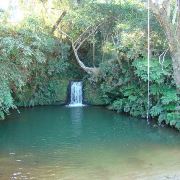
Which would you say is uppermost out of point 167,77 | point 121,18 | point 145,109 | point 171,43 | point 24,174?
point 121,18

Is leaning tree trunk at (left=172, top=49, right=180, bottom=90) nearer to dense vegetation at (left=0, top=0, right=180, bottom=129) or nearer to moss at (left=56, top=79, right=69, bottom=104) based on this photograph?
dense vegetation at (left=0, top=0, right=180, bottom=129)

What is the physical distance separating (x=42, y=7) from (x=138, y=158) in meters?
13.7

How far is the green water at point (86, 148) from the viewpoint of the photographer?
1128 cm

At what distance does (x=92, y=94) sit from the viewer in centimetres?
2430

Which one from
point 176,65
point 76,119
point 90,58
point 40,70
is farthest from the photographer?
point 90,58

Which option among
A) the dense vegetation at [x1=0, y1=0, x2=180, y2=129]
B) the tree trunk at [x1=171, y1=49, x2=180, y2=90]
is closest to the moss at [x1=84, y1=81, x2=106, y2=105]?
the dense vegetation at [x1=0, y1=0, x2=180, y2=129]

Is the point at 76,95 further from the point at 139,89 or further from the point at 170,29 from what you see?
the point at 170,29

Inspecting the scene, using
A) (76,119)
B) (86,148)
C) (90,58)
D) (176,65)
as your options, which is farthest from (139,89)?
(86,148)

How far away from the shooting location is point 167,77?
1755 cm

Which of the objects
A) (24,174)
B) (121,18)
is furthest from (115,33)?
(24,174)

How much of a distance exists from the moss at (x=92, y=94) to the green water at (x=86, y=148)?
3.41 meters

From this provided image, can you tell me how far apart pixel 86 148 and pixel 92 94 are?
1049cm

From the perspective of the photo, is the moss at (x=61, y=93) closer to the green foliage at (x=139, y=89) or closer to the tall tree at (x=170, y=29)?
the green foliage at (x=139, y=89)

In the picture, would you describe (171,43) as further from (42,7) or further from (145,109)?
(42,7)
